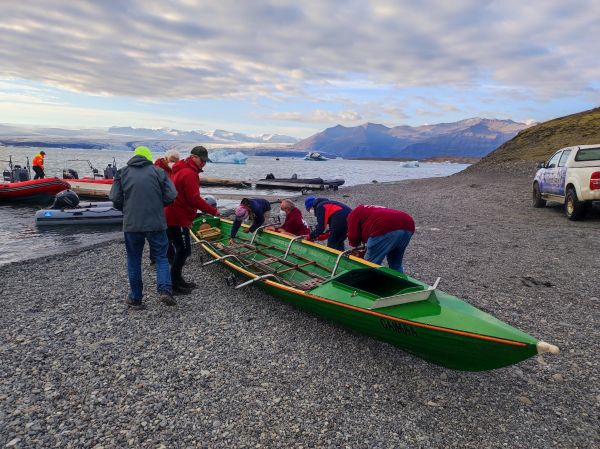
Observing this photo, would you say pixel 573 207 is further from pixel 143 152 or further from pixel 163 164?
pixel 143 152

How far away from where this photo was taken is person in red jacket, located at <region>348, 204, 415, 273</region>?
264 inches

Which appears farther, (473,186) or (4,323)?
(473,186)

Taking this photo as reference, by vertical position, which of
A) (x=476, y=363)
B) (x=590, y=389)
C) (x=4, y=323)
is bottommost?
(x=4, y=323)

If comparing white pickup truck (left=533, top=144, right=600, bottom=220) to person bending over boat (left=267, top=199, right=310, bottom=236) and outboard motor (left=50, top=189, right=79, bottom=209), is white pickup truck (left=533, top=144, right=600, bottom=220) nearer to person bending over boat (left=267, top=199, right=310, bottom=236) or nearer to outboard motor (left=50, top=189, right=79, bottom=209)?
person bending over boat (left=267, top=199, right=310, bottom=236)

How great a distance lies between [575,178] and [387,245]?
1073 centimetres

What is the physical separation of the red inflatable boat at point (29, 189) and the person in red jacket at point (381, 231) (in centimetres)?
2291

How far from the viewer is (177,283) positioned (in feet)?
25.3

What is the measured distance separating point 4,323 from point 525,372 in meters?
7.75

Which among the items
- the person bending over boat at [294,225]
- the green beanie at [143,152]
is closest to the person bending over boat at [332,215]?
the person bending over boat at [294,225]

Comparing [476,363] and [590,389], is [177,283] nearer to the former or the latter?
[476,363]

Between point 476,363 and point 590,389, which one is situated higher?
point 476,363

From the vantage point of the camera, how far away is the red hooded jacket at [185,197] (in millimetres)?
7250

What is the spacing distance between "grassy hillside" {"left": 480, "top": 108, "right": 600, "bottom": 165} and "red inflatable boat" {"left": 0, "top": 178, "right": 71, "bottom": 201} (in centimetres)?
3573

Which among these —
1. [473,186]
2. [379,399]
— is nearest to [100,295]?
[379,399]
